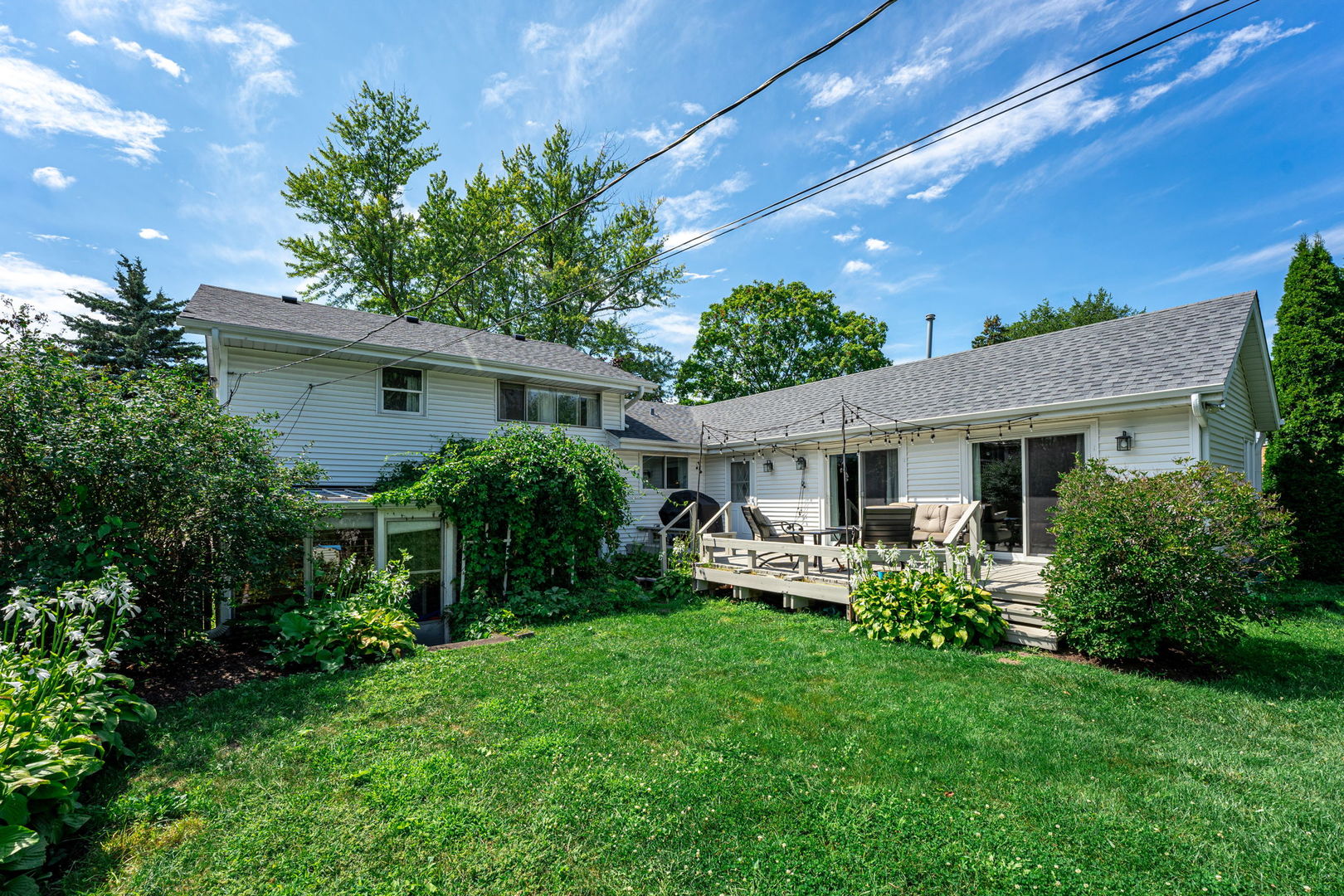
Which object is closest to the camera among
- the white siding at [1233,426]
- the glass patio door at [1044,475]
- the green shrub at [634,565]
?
→ the white siding at [1233,426]

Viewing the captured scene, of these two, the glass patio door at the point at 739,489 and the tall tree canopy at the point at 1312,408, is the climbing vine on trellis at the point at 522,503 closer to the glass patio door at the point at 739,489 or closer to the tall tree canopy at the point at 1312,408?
the glass patio door at the point at 739,489

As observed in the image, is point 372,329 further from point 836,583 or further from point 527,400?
point 836,583

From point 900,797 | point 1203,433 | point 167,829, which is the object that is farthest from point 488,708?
point 1203,433

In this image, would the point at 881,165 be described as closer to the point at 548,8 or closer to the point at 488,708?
the point at 548,8

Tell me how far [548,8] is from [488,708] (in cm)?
793

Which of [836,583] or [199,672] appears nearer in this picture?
[199,672]

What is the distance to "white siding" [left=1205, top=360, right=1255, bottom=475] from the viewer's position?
8.33 m

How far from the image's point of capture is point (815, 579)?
8.43 metres

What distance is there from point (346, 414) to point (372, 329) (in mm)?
2269

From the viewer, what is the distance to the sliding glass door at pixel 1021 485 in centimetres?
902

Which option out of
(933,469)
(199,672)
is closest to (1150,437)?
(933,469)

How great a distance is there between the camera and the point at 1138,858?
267 cm

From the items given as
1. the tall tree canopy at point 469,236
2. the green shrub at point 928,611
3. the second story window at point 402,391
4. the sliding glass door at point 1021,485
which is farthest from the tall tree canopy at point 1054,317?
the second story window at point 402,391

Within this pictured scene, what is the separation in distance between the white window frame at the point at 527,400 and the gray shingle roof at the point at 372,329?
1.61 feet
